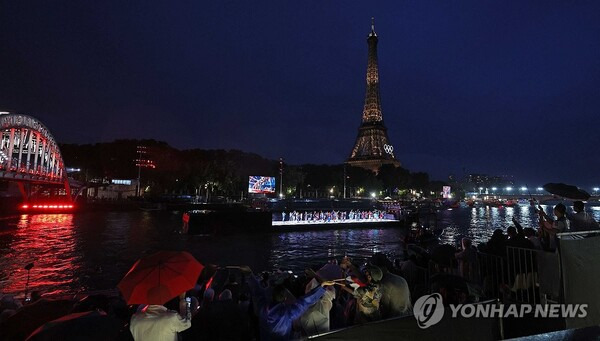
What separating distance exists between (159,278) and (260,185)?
60.2 m

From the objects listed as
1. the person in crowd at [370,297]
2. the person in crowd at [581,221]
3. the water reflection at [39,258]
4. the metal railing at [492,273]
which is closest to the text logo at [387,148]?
the water reflection at [39,258]

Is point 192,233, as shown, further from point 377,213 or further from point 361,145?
point 361,145

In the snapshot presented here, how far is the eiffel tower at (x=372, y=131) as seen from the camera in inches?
4609

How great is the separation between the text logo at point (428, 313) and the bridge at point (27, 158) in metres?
56.7

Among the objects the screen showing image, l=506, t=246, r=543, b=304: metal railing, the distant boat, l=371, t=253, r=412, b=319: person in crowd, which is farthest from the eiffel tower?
l=371, t=253, r=412, b=319: person in crowd

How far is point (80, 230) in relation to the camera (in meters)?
29.3

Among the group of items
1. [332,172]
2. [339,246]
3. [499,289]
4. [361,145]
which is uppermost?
[361,145]

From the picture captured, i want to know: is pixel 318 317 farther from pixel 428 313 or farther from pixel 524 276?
pixel 524 276

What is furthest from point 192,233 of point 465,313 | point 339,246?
point 465,313

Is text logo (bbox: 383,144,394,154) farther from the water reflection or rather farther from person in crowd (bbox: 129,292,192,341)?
person in crowd (bbox: 129,292,192,341)

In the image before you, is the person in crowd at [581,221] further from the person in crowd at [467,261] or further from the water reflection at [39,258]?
the water reflection at [39,258]

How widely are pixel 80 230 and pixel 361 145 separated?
112450 millimetres

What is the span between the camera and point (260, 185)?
64125mm


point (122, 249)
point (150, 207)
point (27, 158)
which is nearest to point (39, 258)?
point (122, 249)
